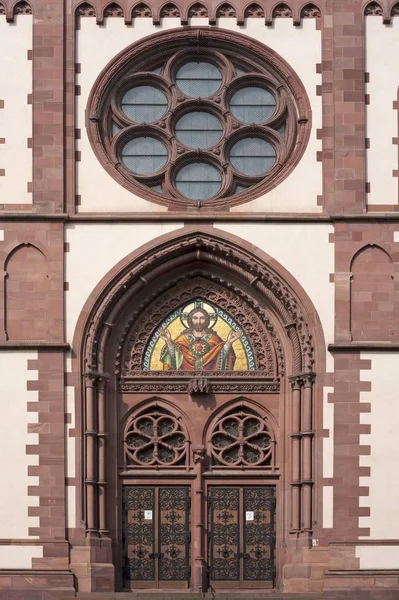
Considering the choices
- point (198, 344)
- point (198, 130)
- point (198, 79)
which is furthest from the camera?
point (198, 79)

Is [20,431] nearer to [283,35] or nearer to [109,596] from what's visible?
[109,596]

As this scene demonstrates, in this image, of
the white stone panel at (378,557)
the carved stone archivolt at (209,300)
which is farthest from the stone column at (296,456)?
the white stone panel at (378,557)

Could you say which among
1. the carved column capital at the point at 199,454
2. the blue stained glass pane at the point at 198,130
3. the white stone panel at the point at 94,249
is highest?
the blue stained glass pane at the point at 198,130

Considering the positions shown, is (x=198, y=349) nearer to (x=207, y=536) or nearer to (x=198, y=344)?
(x=198, y=344)

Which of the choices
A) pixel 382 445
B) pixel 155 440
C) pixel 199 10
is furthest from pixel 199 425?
pixel 199 10

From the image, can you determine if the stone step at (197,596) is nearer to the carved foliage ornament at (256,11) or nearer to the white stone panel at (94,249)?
the white stone panel at (94,249)

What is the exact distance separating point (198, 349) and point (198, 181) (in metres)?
2.71

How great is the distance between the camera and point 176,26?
41.2 metres

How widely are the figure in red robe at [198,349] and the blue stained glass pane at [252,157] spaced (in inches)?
99.3

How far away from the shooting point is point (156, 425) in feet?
133

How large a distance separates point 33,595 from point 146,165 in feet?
23.6

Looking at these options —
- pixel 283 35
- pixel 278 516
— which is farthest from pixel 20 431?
pixel 283 35

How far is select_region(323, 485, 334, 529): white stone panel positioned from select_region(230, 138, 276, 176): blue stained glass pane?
5247 mm

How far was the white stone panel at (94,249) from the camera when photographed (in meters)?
40.3
